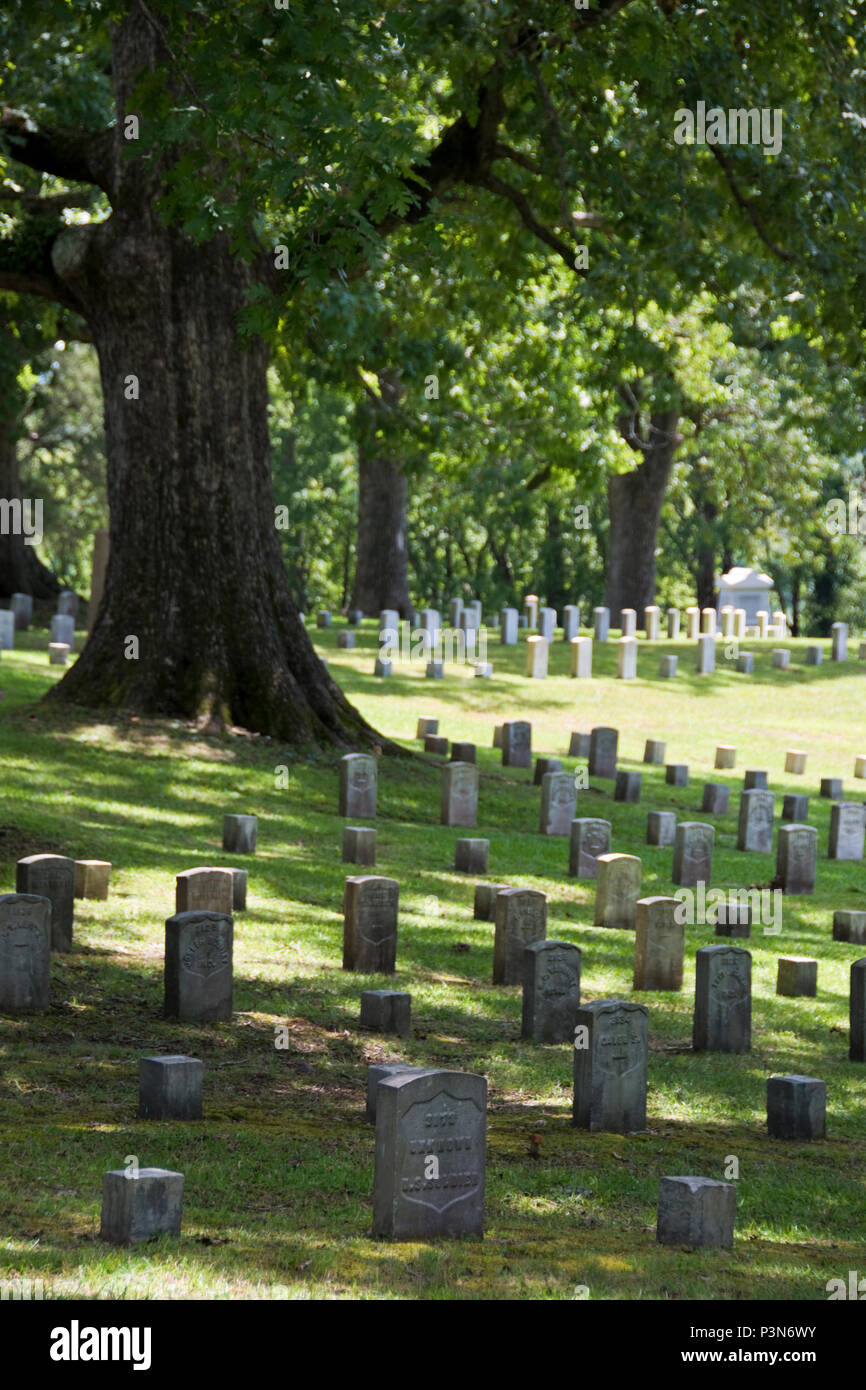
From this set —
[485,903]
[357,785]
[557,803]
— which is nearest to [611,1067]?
[485,903]

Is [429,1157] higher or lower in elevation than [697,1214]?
higher

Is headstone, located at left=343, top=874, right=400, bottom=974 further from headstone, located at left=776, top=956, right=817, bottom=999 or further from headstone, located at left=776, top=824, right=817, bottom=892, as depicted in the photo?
headstone, located at left=776, top=824, right=817, bottom=892

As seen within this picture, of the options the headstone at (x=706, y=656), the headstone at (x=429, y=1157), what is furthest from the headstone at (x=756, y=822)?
the headstone at (x=706, y=656)

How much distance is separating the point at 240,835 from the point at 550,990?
15.9ft

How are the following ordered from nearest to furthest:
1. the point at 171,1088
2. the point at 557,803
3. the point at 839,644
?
1. the point at 171,1088
2. the point at 557,803
3. the point at 839,644

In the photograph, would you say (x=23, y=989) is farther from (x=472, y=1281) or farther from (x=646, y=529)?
(x=646, y=529)

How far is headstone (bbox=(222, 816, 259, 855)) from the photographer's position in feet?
44.9

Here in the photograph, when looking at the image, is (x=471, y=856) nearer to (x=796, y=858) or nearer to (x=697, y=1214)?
(x=796, y=858)

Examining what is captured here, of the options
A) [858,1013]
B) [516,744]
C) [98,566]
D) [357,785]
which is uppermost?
[98,566]

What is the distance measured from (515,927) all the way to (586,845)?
3.82 meters

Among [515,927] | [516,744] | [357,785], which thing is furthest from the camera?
[516,744]

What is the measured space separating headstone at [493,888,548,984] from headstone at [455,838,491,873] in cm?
325

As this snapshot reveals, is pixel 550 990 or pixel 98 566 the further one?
pixel 98 566

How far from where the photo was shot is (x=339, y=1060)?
8.81m
